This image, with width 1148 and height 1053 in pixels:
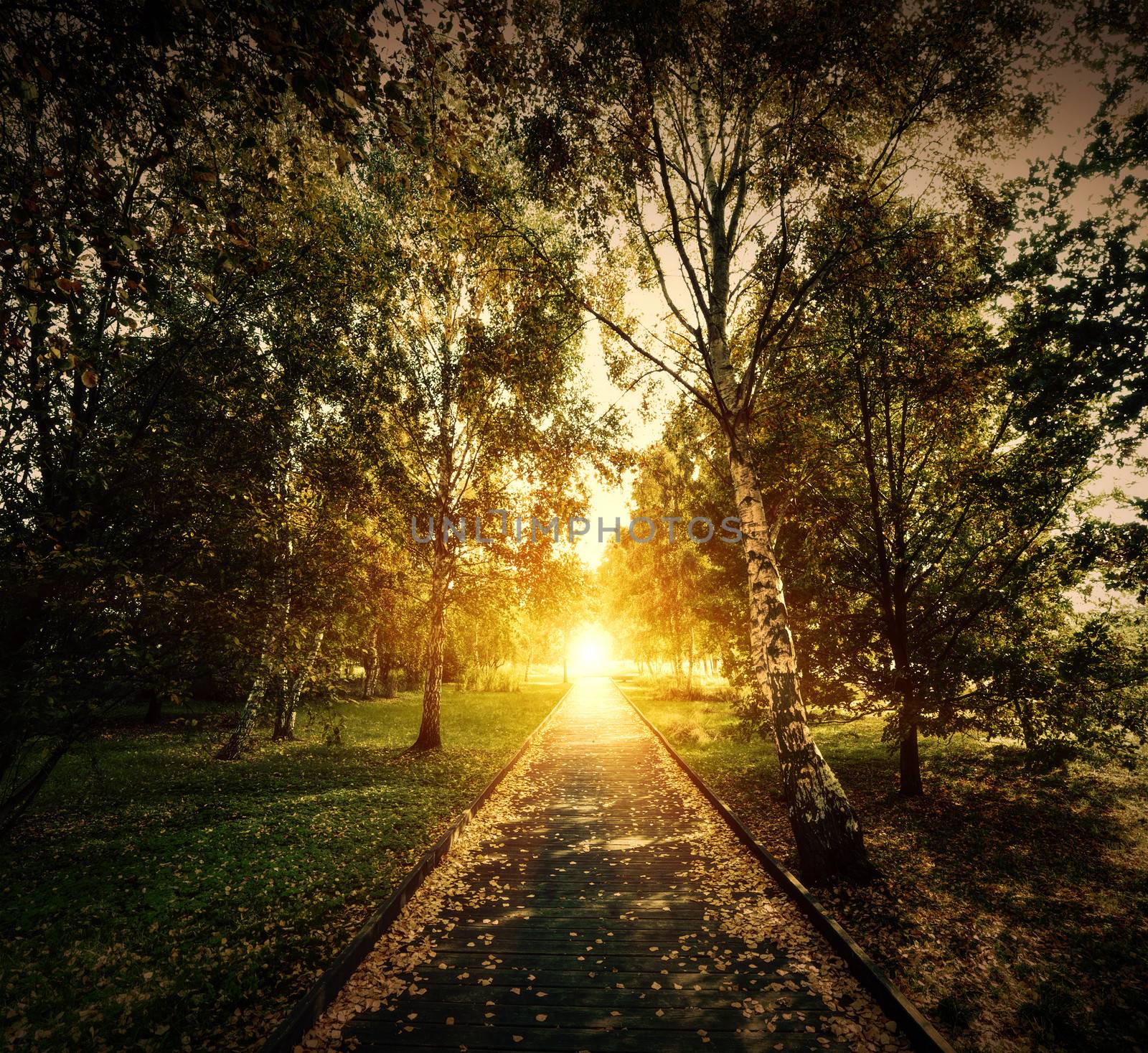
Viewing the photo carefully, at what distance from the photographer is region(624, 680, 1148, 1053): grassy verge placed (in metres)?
4.04

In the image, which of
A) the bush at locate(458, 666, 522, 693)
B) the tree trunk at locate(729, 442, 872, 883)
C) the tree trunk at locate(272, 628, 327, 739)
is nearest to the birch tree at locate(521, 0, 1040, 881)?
the tree trunk at locate(729, 442, 872, 883)

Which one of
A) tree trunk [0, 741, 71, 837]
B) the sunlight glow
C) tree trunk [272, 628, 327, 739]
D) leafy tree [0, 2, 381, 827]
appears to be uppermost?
leafy tree [0, 2, 381, 827]

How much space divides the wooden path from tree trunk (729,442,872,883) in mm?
882

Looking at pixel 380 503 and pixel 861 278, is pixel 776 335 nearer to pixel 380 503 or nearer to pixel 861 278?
pixel 861 278

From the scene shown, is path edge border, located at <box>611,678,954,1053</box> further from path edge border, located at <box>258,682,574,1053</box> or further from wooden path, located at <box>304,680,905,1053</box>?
path edge border, located at <box>258,682,574,1053</box>

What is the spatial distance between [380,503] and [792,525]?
1047 centimetres

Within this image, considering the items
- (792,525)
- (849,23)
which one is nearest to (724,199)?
(849,23)

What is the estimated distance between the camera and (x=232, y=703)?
23.7 meters

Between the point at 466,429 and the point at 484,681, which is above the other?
the point at 466,429

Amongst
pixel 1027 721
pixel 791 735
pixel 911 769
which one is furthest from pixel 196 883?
pixel 1027 721

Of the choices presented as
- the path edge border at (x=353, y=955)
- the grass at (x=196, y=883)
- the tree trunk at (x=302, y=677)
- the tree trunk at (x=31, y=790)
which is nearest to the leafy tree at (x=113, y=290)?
the tree trunk at (x=31, y=790)

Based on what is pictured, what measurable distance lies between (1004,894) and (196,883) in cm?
1025

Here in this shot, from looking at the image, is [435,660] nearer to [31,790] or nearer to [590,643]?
[31,790]

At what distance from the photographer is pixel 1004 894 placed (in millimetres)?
6031
